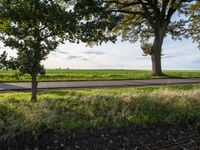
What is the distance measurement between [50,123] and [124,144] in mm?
1931

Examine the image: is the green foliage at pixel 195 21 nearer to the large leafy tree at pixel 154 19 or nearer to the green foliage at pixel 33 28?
the large leafy tree at pixel 154 19

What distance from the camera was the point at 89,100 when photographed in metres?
11.5

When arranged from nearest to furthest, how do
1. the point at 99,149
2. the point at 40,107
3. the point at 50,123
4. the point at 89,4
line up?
the point at 99,149 → the point at 50,123 → the point at 40,107 → the point at 89,4

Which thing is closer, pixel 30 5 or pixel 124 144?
pixel 124 144

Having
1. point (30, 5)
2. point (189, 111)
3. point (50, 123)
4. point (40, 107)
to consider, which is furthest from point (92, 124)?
point (30, 5)

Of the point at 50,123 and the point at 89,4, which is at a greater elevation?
the point at 89,4

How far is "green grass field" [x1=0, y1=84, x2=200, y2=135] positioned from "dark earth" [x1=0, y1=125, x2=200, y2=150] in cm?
23

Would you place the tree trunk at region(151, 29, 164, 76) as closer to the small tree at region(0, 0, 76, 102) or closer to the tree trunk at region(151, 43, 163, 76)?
the tree trunk at region(151, 43, 163, 76)

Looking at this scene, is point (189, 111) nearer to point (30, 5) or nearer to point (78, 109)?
point (78, 109)

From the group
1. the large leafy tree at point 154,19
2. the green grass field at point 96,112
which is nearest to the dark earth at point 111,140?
the green grass field at point 96,112

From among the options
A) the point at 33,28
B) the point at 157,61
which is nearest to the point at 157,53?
the point at 157,61

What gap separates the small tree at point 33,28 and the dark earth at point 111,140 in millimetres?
3415

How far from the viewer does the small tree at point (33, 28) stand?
431 inches

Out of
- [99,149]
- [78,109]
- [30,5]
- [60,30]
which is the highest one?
[30,5]
